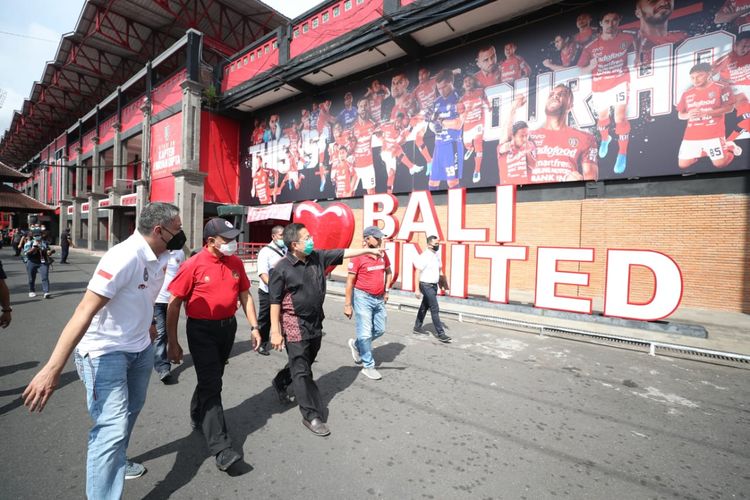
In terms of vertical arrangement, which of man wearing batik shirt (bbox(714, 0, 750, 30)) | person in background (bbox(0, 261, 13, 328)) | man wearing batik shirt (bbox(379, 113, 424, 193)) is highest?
man wearing batik shirt (bbox(714, 0, 750, 30))

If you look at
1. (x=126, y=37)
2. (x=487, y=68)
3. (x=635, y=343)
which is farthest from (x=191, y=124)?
(x=635, y=343)

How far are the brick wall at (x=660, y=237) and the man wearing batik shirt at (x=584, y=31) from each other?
5116mm

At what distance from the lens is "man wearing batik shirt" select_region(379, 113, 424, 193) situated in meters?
14.6

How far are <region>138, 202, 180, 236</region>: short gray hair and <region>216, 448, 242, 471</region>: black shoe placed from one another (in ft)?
5.65

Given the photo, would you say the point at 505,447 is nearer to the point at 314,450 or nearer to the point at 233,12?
the point at 314,450

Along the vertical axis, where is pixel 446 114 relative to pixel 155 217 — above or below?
above

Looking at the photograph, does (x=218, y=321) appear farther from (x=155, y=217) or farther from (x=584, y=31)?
(x=584, y=31)

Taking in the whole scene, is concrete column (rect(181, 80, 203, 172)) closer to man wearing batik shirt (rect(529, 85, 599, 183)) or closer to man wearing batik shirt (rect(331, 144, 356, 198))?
man wearing batik shirt (rect(331, 144, 356, 198))

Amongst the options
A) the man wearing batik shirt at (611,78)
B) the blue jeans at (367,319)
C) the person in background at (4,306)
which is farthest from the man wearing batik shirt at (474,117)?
the person in background at (4,306)

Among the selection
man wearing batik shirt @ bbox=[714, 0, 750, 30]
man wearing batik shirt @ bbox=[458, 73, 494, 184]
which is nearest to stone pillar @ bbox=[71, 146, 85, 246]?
man wearing batik shirt @ bbox=[458, 73, 494, 184]

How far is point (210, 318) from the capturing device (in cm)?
278

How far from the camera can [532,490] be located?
7.99ft

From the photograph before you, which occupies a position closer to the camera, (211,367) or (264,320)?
(211,367)

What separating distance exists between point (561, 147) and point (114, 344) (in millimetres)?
12394
